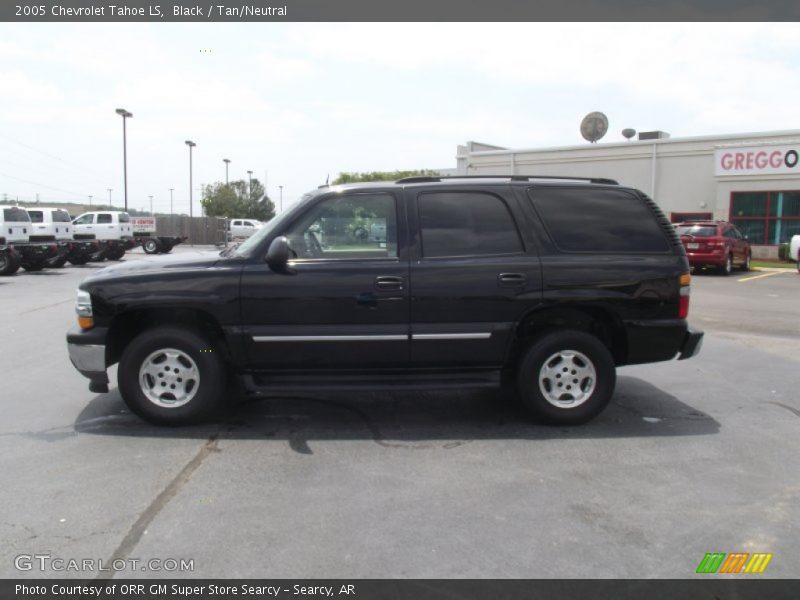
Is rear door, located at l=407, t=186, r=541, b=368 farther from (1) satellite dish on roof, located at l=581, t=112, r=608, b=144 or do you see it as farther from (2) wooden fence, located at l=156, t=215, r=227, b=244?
(2) wooden fence, located at l=156, t=215, r=227, b=244

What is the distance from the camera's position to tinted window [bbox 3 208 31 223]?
2045cm

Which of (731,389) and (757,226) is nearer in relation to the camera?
(731,389)

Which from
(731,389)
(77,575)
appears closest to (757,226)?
(731,389)

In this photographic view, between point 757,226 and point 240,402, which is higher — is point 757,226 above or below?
above

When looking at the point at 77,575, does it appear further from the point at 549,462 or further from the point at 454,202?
the point at 454,202

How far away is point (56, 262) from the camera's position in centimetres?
2248

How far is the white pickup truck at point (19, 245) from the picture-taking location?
1966 cm

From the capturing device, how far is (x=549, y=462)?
15.0 feet

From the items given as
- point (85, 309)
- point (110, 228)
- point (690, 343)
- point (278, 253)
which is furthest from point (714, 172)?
point (85, 309)

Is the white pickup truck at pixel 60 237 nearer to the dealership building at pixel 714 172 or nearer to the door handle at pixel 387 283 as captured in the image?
the dealership building at pixel 714 172

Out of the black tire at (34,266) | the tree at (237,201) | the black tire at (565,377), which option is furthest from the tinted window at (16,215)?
the tree at (237,201)

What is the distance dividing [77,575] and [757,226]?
27878 mm

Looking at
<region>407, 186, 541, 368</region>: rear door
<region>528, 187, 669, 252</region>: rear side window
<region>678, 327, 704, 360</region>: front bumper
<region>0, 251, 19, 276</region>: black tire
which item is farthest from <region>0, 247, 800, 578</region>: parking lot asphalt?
<region>0, 251, 19, 276</region>: black tire

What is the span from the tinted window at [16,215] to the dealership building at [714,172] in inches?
724
